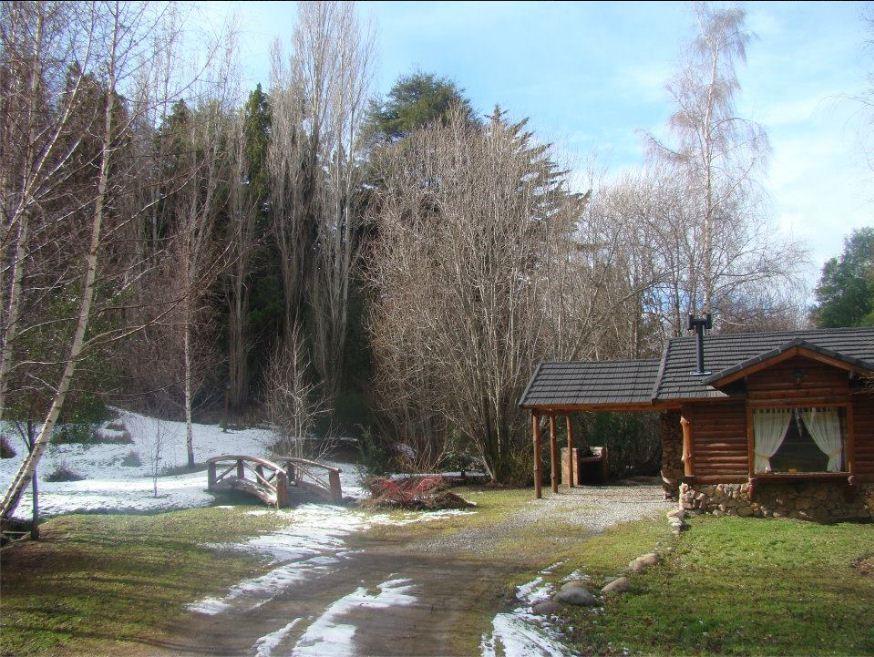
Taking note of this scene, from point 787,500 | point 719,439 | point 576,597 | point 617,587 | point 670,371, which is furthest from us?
point 670,371

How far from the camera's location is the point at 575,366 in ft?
54.4

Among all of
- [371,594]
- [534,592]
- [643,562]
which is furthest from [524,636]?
[643,562]

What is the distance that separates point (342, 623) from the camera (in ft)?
22.3

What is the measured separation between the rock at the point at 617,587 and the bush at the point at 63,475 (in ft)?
45.9

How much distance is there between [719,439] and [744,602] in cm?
630

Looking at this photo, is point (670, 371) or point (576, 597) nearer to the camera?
point (576, 597)

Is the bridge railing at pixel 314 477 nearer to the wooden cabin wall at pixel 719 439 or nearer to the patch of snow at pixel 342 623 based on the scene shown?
the patch of snow at pixel 342 623

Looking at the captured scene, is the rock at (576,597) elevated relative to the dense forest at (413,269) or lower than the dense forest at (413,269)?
lower

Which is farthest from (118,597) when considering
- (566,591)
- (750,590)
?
(750,590)

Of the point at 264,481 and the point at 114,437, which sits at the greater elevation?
the point at 114,437

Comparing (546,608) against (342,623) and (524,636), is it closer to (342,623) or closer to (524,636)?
(524,636)

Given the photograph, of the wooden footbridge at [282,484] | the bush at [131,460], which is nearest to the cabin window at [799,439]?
the wooden footbridge at [282,484]

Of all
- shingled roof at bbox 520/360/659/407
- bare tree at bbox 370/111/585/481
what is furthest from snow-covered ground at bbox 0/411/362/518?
shingled roof at bbox 520/360/659/407

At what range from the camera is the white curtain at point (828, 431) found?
12.1 meters
